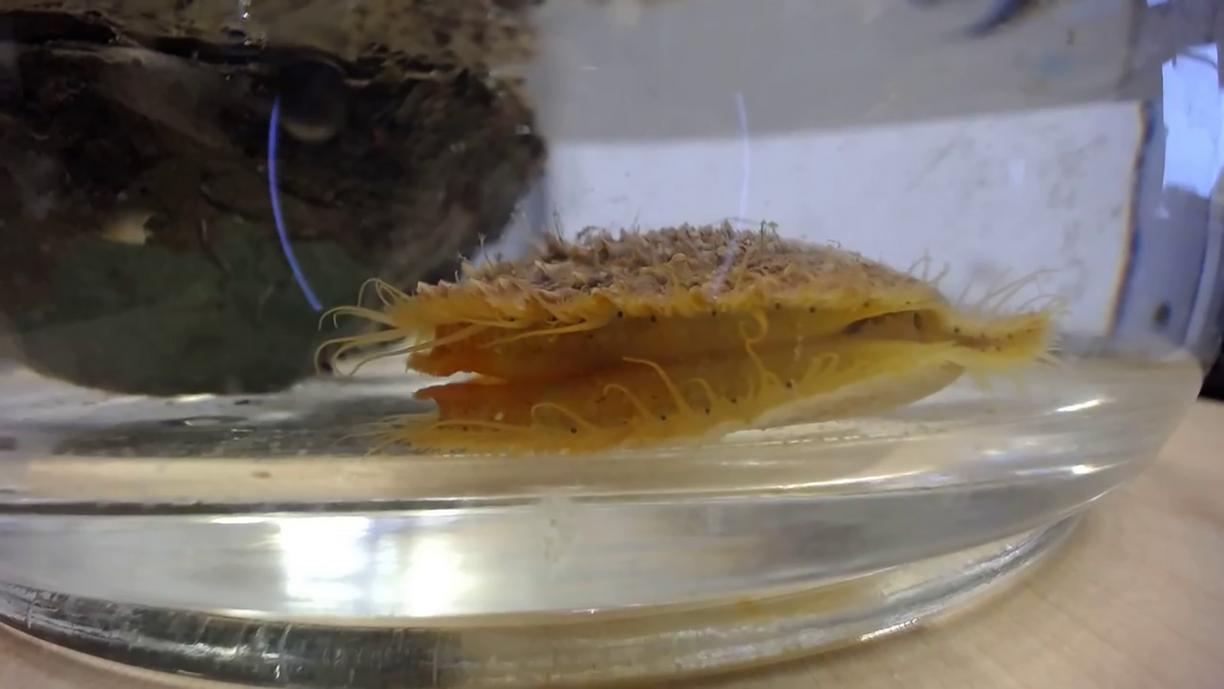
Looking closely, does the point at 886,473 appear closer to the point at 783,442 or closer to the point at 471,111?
the point at 783,442

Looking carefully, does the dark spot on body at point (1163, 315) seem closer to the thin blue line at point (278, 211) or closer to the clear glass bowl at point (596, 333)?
the clear glass bowl at point (596, 333)

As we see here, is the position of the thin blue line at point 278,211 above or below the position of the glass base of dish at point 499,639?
above

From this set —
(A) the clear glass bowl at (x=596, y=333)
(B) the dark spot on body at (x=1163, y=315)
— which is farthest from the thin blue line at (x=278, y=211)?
(B) the dark spot on body at (x=1163, y=315)

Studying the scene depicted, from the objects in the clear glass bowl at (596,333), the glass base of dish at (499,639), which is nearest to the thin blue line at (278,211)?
the clear glass bowl at (596,333)

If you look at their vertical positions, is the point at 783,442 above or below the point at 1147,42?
below

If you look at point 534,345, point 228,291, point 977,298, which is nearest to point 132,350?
point 228,291

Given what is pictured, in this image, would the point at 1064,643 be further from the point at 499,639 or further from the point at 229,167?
the point at 229,167

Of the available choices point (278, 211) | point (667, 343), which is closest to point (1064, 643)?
point (667, 343)
